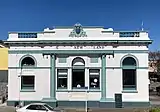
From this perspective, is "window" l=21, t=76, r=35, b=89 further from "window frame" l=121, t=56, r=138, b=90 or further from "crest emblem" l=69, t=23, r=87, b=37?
"window frame" l=121, t=56, r=138, b=90

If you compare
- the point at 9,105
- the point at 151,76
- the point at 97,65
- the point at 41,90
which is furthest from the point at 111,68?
the point at 151,76

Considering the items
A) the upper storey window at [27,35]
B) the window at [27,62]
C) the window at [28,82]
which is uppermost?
the upper storey window at [27,35]

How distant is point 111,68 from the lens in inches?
1270

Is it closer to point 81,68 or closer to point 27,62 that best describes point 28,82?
point 27,62

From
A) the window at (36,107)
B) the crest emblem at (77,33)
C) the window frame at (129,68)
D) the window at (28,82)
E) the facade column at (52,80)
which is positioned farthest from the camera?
the window at (28,82)

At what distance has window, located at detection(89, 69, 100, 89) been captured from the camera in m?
32.5

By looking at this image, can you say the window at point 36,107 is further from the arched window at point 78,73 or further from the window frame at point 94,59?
the window frame at point 94,59

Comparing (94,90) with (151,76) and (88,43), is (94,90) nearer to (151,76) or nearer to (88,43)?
(88,43)

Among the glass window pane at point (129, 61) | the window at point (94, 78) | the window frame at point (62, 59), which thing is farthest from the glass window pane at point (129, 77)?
the window frame at point (62, 59)

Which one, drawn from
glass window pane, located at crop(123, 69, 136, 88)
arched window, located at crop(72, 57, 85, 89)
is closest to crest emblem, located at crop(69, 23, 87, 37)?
arched window, located at crop(72, 57, 85, 89)

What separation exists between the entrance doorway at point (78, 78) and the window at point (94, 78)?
70 centimetres

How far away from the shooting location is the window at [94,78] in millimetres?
32500

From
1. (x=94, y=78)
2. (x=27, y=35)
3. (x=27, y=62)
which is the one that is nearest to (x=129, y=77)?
(x=94, y=78)

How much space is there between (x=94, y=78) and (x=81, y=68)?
1623 mm
